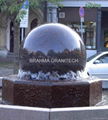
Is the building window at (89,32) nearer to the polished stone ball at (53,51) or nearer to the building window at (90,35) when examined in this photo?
the building window at (90,35)

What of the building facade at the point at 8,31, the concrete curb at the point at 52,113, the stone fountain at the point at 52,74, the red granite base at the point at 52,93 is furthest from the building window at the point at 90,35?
the concrete curb at the point at 52,113

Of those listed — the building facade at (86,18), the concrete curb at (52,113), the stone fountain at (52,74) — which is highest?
the building facade at (86,18)

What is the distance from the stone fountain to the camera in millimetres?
8523

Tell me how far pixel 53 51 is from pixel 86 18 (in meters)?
27.3

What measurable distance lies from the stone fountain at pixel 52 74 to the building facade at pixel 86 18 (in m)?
26.1

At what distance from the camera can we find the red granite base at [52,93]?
8.48 meters

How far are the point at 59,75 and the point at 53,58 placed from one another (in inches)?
14.0

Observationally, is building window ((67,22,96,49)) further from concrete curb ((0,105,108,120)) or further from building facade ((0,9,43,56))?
concrete curb ((0,105,108,120))

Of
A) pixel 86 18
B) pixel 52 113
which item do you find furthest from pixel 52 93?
pixel 86 18

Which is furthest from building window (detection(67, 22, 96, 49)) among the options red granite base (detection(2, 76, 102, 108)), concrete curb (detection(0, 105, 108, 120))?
concrete curb (detection(0, 105, 108, 120))

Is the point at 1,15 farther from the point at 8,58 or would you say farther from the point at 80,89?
the point at 80,89

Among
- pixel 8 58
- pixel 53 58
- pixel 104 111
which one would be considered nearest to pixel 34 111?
pixel 104 111

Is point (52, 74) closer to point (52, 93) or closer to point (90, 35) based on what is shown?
point (52, 93)

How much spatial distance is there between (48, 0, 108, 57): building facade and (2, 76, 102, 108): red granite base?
2643 cm
